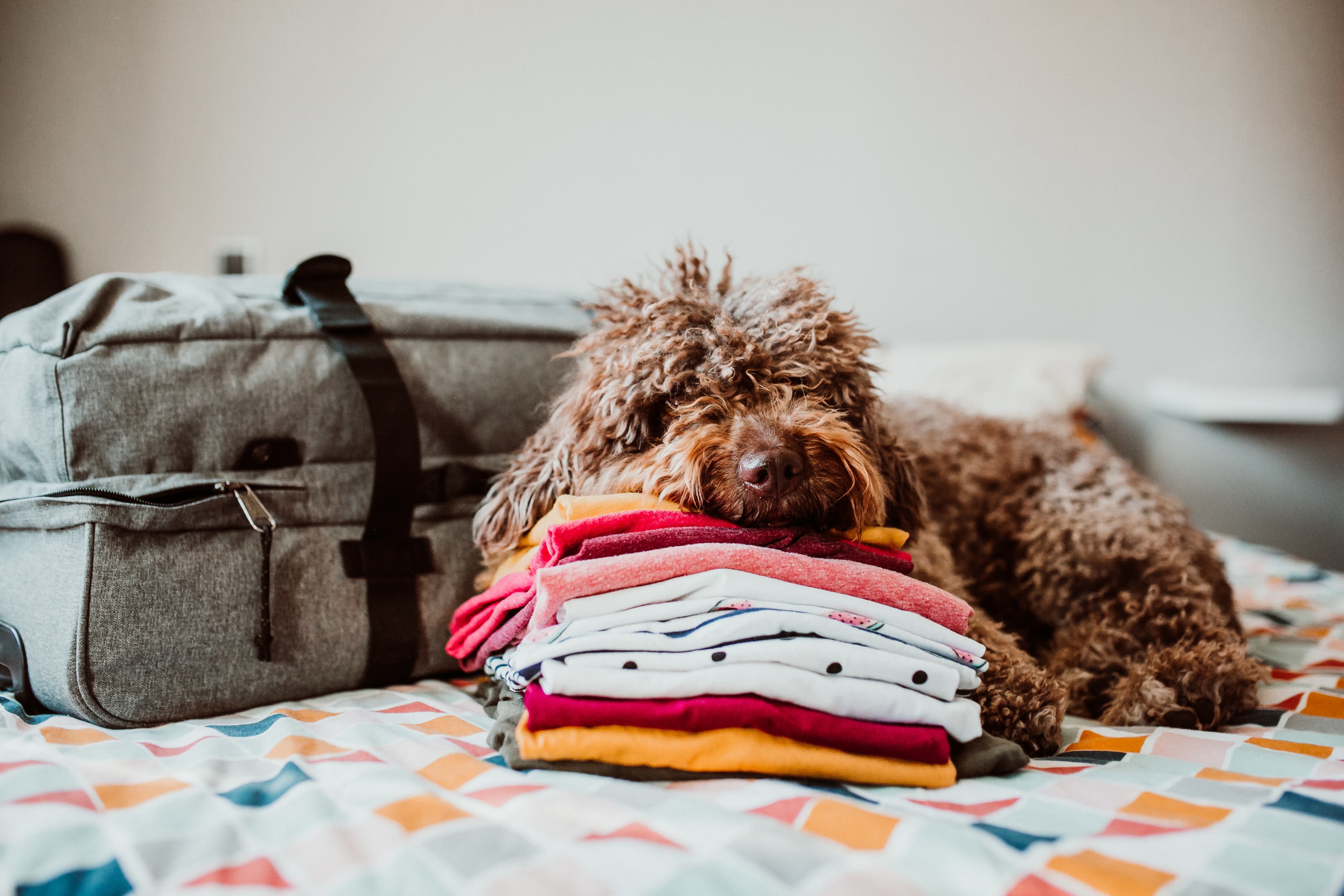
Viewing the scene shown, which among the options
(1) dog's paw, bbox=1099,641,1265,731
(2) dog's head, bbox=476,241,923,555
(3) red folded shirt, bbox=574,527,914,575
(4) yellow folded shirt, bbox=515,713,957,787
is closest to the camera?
(4) yellow folded shirt, bbox=515,713,957,787

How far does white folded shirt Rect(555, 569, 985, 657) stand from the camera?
1.22 m

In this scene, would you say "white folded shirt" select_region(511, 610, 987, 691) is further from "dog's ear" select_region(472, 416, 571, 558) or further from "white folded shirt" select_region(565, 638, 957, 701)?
"dog's ear" select_region(472, 416, 571, 558)

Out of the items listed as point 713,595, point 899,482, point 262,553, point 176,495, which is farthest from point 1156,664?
point 176,495

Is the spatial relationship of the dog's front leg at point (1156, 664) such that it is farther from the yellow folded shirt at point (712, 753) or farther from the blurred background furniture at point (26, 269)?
the blurred background furniture at point (26, 269)

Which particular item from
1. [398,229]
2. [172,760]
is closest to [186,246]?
[398,229]

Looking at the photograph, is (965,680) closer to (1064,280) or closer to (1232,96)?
(1064,280)

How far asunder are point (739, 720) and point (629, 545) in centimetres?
32

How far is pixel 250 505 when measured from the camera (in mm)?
1604

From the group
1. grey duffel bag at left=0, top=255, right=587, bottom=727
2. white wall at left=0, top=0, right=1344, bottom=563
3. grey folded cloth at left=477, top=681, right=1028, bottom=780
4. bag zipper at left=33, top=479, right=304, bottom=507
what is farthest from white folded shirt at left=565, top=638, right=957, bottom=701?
white wall at left=0, top=0, right=1344, bottom=563

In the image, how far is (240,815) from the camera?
104 centimetres

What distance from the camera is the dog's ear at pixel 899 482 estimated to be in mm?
1627

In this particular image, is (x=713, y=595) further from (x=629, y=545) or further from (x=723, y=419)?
(x=723, y=419)

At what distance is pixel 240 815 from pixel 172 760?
1.02 ft

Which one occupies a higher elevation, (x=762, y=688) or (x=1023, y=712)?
(x=762, y=688)
